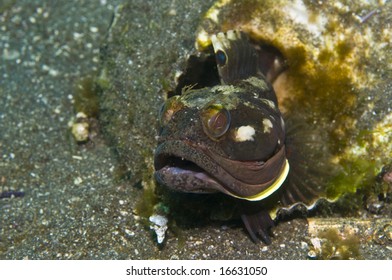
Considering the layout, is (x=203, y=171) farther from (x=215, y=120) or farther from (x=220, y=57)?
(x=220, y=57)

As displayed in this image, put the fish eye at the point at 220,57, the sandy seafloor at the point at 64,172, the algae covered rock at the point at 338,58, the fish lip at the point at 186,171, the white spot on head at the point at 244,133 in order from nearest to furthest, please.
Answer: the fish lip at the point at 186,171 → the white spot on head at the point at 244,133 → the sandy seafloor at the point at 64,172 → the fish eye at the point at 220,57 → the algae covered rock at the point at 338,58

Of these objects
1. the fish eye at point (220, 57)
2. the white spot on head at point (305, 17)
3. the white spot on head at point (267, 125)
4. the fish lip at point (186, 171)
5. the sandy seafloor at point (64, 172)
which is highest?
the white spot on head at point (305, 17)

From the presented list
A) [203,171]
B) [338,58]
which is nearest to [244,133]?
[203,171]

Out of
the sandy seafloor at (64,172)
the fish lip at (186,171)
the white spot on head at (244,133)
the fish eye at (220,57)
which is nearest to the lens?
the fish lip at (186,171)

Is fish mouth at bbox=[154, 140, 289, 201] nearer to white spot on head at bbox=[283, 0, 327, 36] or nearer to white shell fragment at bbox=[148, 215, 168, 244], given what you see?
white shell fragment at bbox=[148, 215, 168, 244]

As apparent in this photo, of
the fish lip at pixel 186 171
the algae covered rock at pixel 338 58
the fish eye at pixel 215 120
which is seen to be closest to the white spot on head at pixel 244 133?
the fish eye at pixel 215 120

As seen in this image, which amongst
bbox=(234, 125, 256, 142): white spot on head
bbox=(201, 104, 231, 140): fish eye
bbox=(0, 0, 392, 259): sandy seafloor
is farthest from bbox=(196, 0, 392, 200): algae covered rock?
bbox=(201, 104, 231, 140): fish eye

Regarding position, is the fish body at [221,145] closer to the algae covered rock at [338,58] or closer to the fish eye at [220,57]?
the fish eye at [220,57]
